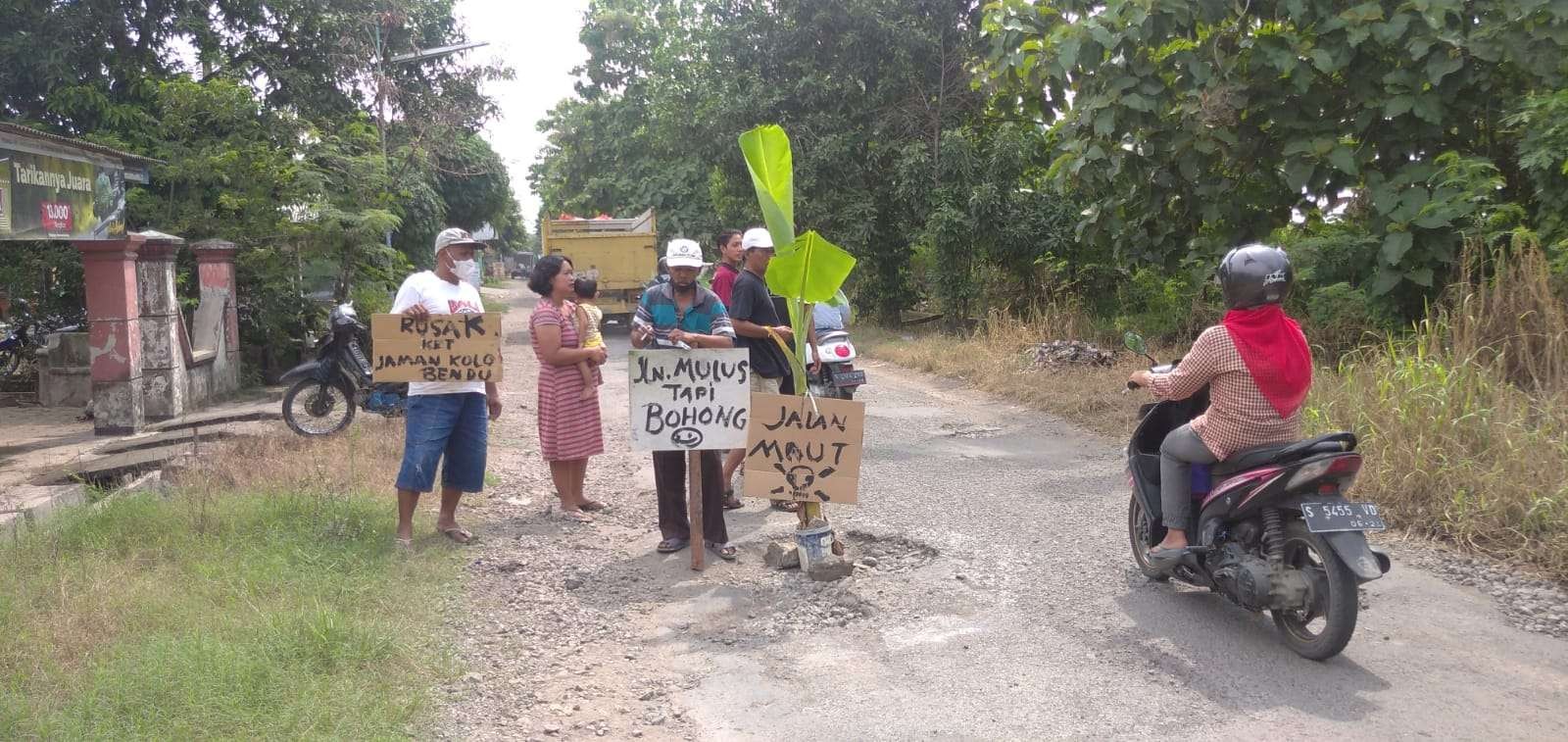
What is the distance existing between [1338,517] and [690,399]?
3.03 m

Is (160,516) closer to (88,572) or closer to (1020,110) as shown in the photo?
(88,572)

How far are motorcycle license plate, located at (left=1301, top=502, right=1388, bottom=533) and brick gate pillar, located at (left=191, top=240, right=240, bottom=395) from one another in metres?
11.8

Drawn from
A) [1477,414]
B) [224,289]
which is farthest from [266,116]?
[1477,414]

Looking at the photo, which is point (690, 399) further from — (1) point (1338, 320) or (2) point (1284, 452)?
(1) point (1338, 320)

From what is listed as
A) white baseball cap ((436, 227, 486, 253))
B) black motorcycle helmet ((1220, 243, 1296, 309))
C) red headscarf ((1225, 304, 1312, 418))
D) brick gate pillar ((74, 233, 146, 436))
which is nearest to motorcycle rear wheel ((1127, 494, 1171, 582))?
red headscarf ((1225, 304, 1312, 418))

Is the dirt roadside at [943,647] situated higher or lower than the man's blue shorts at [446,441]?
lower

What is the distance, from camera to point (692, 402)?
19.1 feet

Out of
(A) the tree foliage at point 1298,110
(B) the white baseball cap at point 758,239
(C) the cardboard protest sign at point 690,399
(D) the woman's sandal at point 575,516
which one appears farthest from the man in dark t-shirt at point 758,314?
(A) the tree foliage at point 1298,110

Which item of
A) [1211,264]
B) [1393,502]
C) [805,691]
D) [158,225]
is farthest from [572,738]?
[158,225]

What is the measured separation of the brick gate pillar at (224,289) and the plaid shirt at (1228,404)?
11.3 meters

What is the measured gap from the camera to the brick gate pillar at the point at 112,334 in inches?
396

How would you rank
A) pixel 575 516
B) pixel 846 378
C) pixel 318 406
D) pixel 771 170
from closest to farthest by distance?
pixel 771 170, pixel 575 516, pixel 846 378, pixel 318 406

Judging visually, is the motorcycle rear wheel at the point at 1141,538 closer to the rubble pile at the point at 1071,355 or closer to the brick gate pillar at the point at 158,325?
the rubble pile at the point at 1071,355

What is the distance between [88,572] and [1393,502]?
6.65 metres
